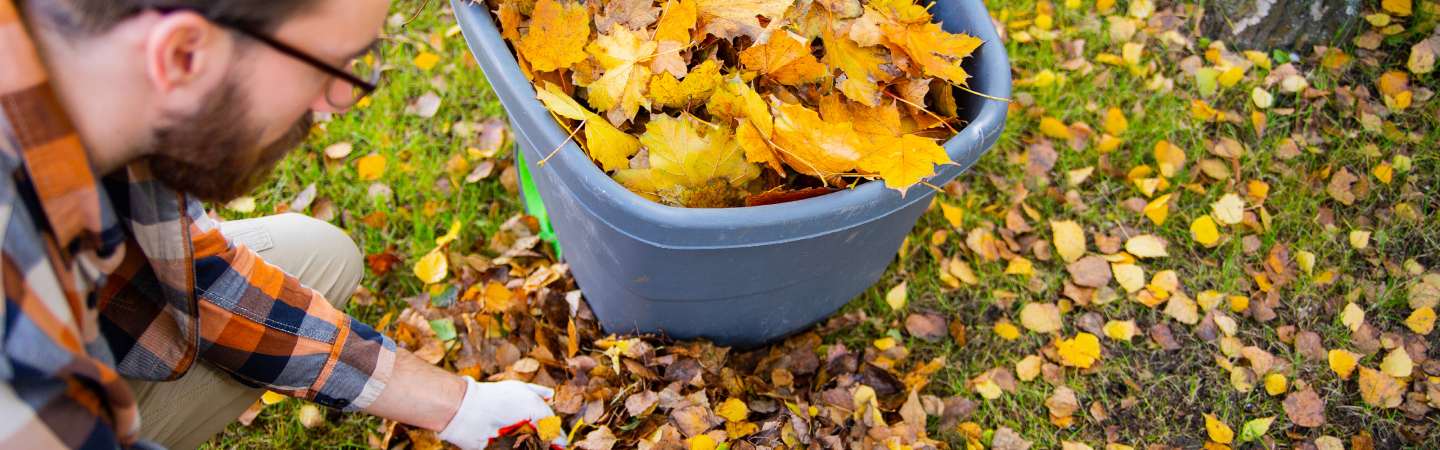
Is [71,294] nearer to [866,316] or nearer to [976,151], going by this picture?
[976,151]

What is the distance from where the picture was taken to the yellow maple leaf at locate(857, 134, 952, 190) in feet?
4.24

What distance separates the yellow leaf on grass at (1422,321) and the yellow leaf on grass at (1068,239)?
688 mm

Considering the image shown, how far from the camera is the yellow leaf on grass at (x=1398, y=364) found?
1.95m

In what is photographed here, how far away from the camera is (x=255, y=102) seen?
0.99 metres

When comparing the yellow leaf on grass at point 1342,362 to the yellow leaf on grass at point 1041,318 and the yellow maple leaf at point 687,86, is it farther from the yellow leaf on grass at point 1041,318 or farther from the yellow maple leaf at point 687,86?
the yellow maple leaf at point 687,86

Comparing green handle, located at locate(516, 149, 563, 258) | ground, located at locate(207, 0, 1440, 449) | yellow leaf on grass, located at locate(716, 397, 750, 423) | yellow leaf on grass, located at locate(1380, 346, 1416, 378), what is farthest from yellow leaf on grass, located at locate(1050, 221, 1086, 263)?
green handle, located at locate(516, 149, 563, 258)

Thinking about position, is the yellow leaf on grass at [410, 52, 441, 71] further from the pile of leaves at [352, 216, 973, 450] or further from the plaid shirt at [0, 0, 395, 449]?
the plaid shirt at [0, 0, 395, 449]

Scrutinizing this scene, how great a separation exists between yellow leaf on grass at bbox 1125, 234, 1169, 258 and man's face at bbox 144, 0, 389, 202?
1798 millimetres

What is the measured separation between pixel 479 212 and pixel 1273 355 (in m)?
1.84

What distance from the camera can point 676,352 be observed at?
71.2 inches

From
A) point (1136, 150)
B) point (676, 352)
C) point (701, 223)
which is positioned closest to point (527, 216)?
point (676, 352)

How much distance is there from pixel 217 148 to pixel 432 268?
1.10 meters

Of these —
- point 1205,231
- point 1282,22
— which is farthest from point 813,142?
point 1282,22

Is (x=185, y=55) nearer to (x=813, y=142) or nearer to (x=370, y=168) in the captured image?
(x=813, y=142)
